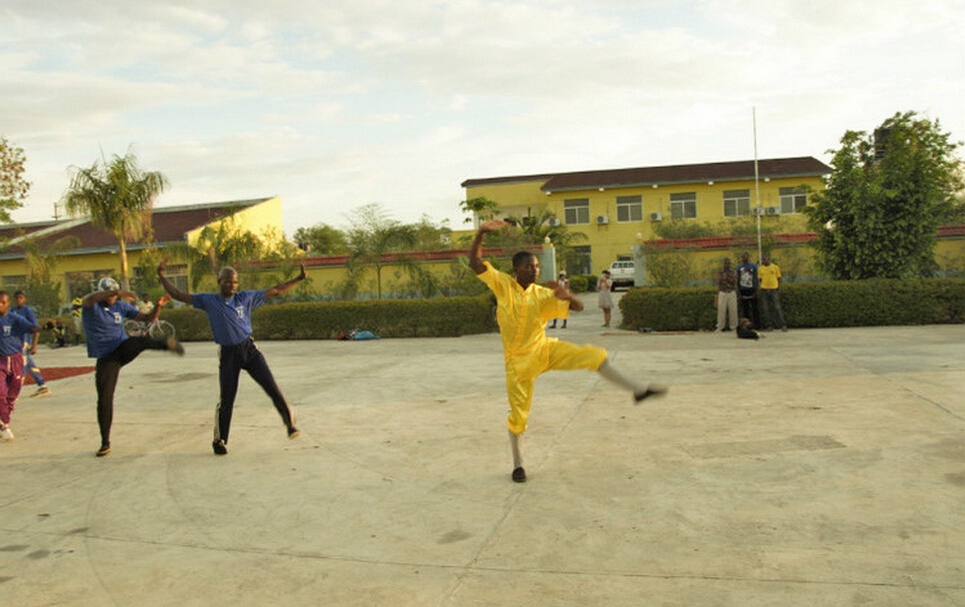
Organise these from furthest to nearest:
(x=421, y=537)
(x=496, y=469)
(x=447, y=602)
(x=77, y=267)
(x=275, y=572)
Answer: (x=77, y=267)
(x=496, y=469)
(x=421, y=537)
(x=275, y=572)
(x=447, y=602)

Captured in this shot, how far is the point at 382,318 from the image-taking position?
19.0 m

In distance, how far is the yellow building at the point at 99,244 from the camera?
96.6ft

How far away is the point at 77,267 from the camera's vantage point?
31609mm

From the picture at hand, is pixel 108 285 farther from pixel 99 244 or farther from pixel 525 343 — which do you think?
pixel 99 244

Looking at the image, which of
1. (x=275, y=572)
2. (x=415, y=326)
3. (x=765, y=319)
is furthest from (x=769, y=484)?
(x=415, y=326)

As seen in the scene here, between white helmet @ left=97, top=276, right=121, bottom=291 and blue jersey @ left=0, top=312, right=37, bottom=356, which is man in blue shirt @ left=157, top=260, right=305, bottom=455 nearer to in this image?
white helmet @ left=97, top=276, right=121, bottom=291

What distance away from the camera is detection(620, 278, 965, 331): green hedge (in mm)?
15734

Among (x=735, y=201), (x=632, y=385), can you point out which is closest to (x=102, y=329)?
(x=632, y=385)

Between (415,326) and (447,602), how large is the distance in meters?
15.2

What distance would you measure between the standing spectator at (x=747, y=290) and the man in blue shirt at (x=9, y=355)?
41.8ft

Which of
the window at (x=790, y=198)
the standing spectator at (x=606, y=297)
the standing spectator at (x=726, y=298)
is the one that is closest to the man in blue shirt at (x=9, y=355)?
the standing spectator at (x=726, y=298)

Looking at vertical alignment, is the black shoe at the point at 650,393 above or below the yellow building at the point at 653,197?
below

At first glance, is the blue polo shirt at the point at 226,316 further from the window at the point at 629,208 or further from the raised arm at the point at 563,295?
the window at the point at 629,208

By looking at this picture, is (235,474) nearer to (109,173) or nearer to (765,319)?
(765,319)
